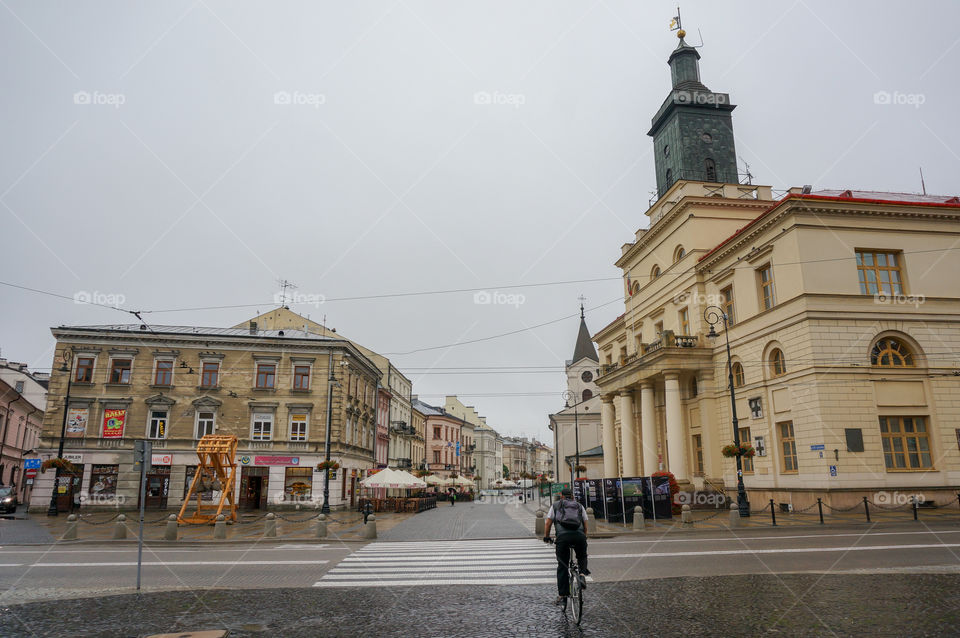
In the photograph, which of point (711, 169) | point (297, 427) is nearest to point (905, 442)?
point (711, 169)

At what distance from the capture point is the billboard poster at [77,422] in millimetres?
37625

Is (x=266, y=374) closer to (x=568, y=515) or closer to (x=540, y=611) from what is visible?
(x=540, y=611)

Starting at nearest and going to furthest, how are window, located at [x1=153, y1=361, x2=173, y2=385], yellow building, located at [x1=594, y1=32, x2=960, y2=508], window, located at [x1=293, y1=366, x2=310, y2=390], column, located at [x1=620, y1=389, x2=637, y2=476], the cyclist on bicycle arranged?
1. the cyclist on bicycle
2. yellow building, located at [x1=594, y1=32, x2=960, y2=508]
3. window, located at [x1=153, y1=361, x2=173, y2=385]
4. window, located at [x1=293, y1=366, x2=310, y2=390]
5. column, located at [x1=620, y1=389, x2=637, y2=476]

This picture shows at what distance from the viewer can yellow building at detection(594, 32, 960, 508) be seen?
2461cm

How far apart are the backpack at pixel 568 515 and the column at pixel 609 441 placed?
37096 millimetres

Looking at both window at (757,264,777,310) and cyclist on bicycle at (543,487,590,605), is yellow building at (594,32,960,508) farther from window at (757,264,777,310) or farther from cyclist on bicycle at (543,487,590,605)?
cyclist on bicycle at (543,487,590,605)

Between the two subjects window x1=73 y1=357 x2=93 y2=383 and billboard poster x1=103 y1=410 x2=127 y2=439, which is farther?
window x1=73 y1=357 x2=93 y2=383

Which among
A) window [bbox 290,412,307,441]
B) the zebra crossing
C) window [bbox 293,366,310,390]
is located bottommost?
the zebra crossing

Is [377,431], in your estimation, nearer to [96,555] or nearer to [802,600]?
[96,555]

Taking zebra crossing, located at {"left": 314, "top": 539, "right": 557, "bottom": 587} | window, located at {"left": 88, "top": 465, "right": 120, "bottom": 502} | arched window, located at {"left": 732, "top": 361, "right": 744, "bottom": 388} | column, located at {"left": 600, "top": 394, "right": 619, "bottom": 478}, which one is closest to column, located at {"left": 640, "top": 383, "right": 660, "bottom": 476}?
arched window, located at {"left": 732, "top": 361, "right": 744, "bottom": 388}

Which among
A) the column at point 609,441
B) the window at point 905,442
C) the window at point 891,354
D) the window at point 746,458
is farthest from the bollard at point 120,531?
the column at point 609,441

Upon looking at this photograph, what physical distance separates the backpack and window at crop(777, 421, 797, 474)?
70.8 feet

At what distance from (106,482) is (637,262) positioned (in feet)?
121

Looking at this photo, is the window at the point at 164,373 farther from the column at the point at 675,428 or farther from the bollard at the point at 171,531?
the column at the point at 675,428
